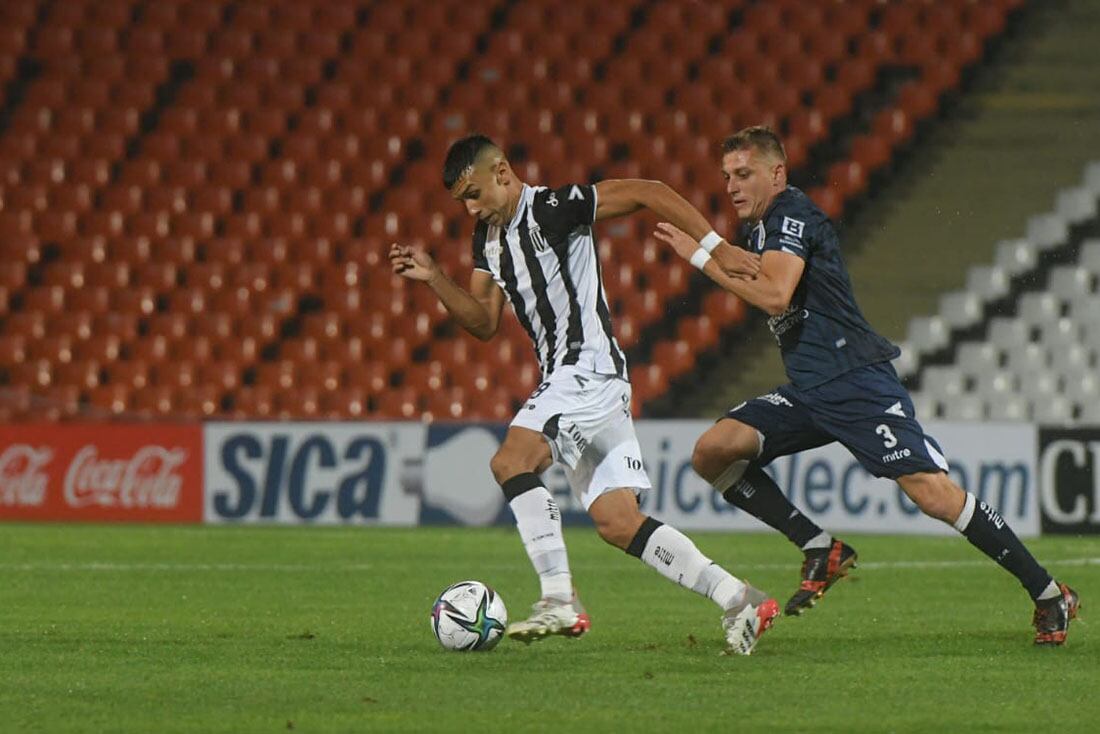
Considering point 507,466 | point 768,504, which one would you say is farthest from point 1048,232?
point 507,466

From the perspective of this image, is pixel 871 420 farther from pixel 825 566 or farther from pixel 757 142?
pixel 757 142

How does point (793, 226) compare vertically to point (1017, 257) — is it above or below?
below

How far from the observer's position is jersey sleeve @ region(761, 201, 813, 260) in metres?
6.66

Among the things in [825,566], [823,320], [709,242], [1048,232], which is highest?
[1048,232]

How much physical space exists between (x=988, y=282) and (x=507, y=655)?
1114 centimetres

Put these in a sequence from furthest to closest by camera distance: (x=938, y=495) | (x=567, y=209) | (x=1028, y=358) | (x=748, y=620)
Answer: (x=1028, y=358) < (x=938, y=495) < (x=567, y=209) < (x=748, y=620)

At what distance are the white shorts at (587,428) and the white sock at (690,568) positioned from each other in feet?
0.82

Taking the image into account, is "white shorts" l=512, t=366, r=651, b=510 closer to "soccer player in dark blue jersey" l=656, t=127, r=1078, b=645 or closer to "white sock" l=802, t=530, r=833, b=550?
"soccer player in dark blue jersey" l=656, t=127, r=1078, b=645

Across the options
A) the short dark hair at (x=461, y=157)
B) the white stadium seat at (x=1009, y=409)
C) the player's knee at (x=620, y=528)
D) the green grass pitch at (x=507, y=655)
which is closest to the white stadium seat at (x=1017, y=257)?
the white stadium seat at (x=1009, y=409)

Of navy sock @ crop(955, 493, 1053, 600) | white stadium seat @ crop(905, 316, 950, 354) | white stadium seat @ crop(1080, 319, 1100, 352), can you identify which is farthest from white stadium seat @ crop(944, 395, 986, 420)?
navy sock @ crop(955, 493, 1053, 600)

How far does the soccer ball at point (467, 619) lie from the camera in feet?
21.5

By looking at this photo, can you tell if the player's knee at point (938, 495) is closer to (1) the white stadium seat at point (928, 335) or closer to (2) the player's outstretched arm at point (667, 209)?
(2) the player's outstretched arm at point (667, 209)

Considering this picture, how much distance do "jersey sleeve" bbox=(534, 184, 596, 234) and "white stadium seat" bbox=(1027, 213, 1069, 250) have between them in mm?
10966

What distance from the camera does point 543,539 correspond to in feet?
21.5
